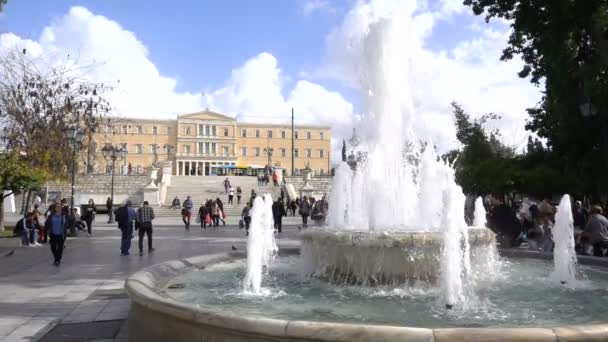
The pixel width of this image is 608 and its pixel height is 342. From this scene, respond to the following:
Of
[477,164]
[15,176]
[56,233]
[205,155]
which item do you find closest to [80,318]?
[56,233]

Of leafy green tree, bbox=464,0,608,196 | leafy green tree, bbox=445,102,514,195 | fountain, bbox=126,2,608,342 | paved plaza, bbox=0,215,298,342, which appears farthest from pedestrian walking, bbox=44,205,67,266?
leafy green tree, bbox=445,102,514,195

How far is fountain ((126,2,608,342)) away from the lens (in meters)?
3.65

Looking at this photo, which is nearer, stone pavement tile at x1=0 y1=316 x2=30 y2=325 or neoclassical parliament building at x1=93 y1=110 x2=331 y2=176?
stone pavement tile at x1=0 y1=316 x2=30 y2=325

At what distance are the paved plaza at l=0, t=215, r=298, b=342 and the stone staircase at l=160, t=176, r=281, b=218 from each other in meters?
18.1

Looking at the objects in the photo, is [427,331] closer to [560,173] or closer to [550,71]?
[550,71]

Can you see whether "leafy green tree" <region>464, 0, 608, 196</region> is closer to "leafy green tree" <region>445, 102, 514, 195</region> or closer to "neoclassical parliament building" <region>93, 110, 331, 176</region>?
"leafy green tree" <region>445, 102, 514, 195</region>

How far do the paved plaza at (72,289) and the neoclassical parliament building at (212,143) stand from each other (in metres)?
79.0

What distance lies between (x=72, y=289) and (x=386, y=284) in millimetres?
5116

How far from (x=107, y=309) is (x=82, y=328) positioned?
0.97 metres

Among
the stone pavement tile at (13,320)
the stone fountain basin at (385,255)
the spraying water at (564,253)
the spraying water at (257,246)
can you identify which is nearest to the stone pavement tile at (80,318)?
the stone pavement tile at (13,320)

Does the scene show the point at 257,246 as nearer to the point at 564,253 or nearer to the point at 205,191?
the point at 564,253

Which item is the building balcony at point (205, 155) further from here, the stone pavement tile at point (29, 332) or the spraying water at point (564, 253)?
the stone pavement tile at point (29, 332)

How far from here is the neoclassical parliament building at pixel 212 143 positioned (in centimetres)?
9506

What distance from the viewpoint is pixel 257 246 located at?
7.08 metres
